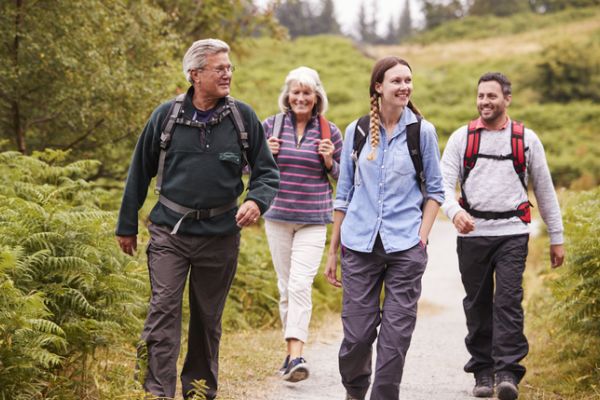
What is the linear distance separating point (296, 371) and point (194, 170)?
232 cm

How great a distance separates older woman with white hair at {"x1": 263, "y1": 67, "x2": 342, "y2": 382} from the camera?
23.5 feet

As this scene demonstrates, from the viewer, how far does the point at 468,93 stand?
3912 centimetres

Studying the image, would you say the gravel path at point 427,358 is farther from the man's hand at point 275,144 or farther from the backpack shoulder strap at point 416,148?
the backpack shoulder strap at point 416,148

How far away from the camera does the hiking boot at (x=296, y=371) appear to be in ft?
22.2

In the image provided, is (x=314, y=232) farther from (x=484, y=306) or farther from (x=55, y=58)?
(x=55, y=58)

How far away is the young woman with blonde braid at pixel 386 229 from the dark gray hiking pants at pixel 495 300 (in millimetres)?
1359

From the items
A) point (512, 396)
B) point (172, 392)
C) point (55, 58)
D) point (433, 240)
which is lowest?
point (433, 240)

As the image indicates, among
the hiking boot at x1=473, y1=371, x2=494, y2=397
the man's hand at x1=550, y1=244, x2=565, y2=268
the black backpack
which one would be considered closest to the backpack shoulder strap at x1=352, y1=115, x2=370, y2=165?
the black backpack

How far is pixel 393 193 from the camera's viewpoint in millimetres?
5375

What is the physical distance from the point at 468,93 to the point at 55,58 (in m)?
32.3

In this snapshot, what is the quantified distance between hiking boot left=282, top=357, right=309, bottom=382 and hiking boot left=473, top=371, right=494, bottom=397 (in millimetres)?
Answer: 1397

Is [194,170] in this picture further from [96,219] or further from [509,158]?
[509,158]

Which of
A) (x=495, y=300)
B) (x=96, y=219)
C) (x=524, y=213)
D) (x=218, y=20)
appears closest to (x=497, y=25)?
(x=218, y=20)

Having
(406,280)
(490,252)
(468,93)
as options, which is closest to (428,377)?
(490,252)
